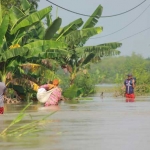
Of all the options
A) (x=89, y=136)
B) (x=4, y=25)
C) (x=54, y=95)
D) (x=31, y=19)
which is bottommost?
(x=89, y=136)

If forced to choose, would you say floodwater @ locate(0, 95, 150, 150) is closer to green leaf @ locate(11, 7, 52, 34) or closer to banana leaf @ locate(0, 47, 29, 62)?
banana leaf @ locate(0, 47, 29, 62)

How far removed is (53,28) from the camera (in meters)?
32.0

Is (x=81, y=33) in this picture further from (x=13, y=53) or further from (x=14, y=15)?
(x=13, y=53)

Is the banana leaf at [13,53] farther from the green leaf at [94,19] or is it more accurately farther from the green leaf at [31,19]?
the green leaf at [94,19]

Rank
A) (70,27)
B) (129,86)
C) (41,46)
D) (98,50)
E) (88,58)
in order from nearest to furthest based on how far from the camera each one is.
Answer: (41,46) < (129,86) < (70,27) < (98,50) < (88,58)

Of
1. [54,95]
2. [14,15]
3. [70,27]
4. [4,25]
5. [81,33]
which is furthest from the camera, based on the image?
[81,33]

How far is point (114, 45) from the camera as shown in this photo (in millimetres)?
39094

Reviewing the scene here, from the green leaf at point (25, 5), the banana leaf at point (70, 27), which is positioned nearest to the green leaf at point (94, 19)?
the banana leaf at point (70, 27)

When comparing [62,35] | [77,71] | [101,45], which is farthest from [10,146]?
→ [77,71]

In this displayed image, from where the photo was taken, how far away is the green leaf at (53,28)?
31.5m

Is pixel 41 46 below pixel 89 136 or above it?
above

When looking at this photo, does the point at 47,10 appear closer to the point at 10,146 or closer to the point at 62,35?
the point at 62,35

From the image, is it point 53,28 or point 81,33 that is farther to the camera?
point 81,33

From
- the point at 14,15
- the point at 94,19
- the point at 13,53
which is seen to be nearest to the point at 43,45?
the point at 13,53
